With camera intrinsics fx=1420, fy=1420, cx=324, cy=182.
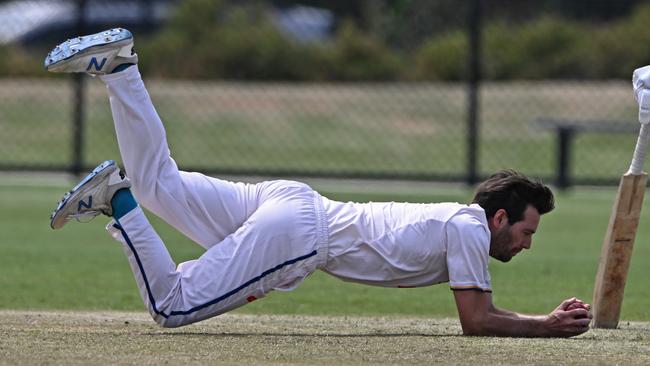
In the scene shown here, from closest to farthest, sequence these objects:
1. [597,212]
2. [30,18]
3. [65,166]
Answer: [597,212]
[65,166]
[30,18]

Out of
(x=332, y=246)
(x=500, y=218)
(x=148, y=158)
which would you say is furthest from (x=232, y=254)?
(x=500, y=218)

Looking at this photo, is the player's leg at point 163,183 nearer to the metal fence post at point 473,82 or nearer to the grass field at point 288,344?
the grass field at point 288,344

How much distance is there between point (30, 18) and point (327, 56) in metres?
4.39

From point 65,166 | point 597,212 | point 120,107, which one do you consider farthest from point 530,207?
point 65,166

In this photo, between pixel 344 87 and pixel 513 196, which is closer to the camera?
pixel 513 196

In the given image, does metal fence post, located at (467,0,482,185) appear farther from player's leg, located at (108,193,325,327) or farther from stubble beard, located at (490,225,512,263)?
player's leg, located at (108,193,325,327)

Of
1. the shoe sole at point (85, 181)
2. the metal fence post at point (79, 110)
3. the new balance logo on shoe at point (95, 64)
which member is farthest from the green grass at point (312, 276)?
the metal fence post at point (79, 110)

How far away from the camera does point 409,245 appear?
6.67 meters

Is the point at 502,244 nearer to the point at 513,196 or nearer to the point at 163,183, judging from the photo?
the point at 513,196

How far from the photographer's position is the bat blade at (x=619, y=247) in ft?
23.6

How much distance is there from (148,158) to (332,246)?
3.36 ft

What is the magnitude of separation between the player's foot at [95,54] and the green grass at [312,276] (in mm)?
1825

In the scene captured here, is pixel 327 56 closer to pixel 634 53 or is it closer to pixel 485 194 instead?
pixel 634 53

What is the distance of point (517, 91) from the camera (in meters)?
20.6
